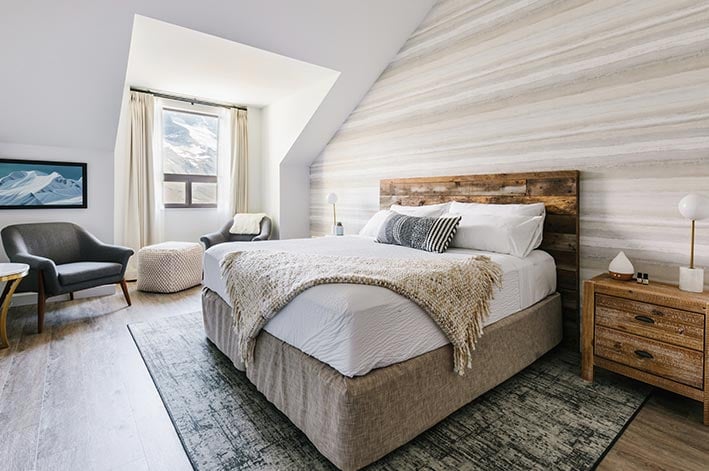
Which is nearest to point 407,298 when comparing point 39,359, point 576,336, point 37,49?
point 576,336

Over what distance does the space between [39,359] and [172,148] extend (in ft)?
11.9

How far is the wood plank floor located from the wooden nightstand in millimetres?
194

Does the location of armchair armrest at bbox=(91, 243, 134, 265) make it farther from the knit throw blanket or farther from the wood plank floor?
the knit throw blanket

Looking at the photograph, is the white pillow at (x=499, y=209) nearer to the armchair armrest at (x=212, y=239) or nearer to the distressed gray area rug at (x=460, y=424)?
the distressed gray area rug at (x=460, y=424)

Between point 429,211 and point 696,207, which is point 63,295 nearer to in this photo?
point 429,211

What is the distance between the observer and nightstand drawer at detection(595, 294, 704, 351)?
6.08ft

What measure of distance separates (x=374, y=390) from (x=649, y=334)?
5.31 ft

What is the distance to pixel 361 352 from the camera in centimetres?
143

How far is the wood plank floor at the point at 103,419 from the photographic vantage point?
1.56 meters

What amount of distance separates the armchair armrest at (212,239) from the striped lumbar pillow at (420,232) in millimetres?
2679

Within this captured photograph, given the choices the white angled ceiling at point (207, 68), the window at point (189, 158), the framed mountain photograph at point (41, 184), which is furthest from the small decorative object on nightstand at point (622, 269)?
the window at point (189, 158)

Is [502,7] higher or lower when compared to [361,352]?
higher

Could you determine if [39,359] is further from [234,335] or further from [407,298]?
[407,298]

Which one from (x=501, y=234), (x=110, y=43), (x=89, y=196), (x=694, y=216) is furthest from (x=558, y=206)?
(x=89, y=196)
